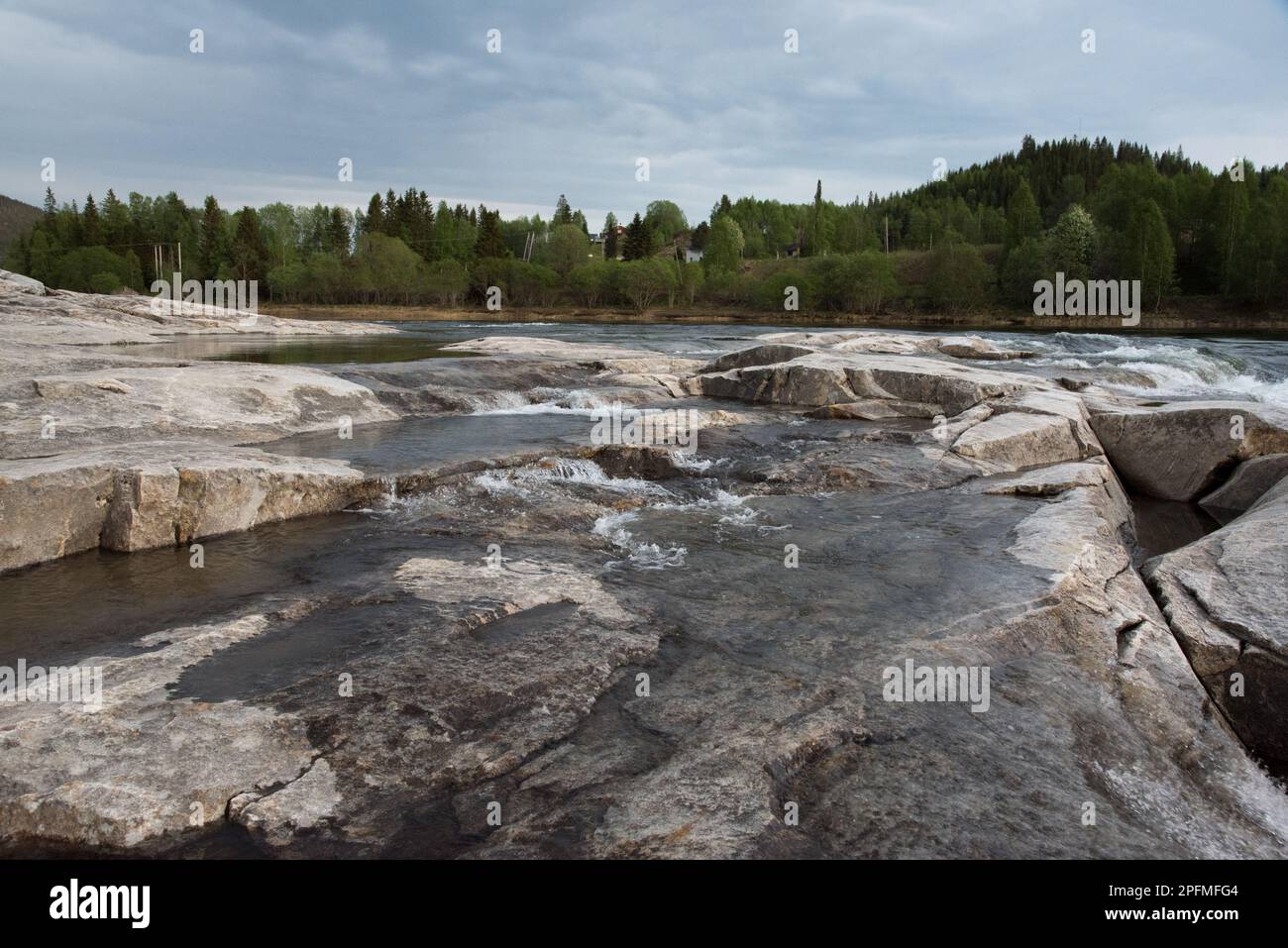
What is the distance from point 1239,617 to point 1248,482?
24.4 feet

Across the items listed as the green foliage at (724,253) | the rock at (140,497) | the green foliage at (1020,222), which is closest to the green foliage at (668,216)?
the green foliage at (724,253)

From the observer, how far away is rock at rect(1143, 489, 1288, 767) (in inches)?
236

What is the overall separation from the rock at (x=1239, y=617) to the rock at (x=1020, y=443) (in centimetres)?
498

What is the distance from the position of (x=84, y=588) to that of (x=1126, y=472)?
15749 mm

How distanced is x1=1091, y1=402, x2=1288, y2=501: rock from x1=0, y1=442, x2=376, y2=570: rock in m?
13.5

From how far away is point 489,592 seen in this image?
299 inches

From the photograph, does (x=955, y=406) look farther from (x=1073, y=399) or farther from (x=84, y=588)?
(x=84, y=588)

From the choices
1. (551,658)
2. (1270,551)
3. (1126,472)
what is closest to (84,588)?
(551,658)

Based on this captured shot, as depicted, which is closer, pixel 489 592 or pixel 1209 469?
pixel 489 592

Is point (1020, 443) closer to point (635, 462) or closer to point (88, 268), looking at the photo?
point (635, 462)

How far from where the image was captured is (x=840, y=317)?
305 feet

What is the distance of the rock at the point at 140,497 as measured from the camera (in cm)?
859

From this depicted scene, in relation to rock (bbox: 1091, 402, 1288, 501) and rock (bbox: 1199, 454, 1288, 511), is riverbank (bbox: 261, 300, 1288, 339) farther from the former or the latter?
rock (bbox: 1199, 454, 1288, 511)
